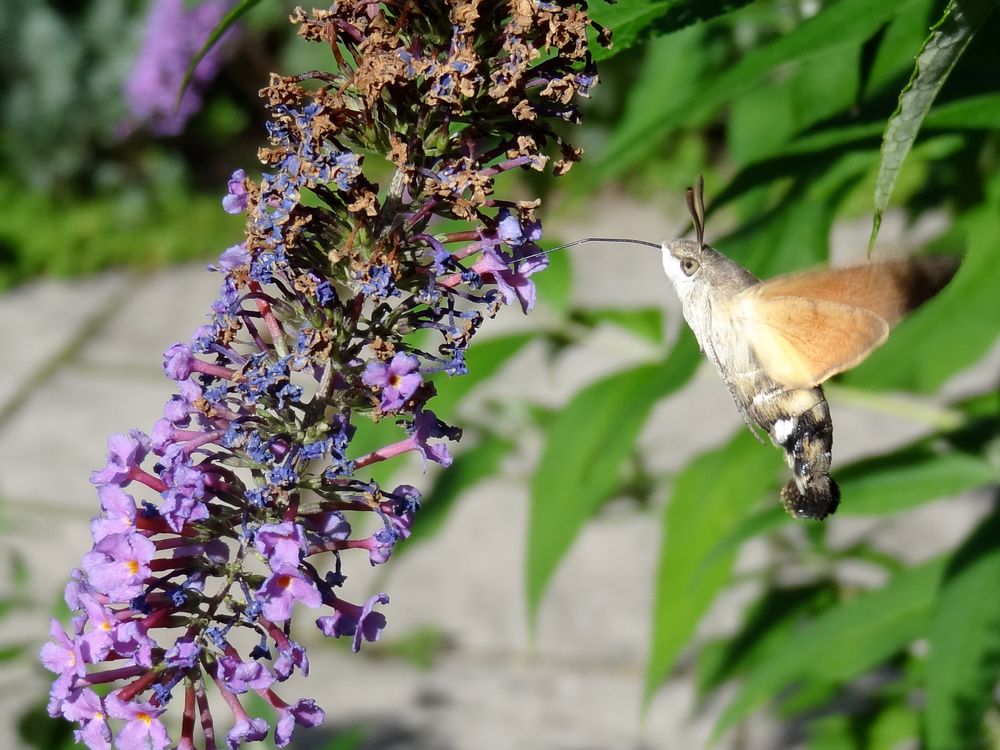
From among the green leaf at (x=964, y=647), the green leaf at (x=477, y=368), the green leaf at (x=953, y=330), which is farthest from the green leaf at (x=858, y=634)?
the green leaf at (x=477, y=368)

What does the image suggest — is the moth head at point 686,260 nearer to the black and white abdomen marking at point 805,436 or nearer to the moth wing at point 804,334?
the moth wing at point 804,334

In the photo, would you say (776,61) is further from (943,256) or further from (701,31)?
(701,31)

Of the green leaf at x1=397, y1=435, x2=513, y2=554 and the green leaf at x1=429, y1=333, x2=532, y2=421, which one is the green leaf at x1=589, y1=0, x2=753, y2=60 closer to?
the green leaf at x1=429, y1=333, x2=532, y2=421

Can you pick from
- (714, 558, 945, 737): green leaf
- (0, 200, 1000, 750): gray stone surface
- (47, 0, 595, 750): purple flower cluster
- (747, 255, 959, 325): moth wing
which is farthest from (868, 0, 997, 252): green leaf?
(0, 200, 1000, 750): gray stone surface

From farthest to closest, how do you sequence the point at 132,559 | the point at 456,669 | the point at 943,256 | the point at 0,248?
the point at 0,248, the point at 456,669, the point at 943,256, the point at 132,559

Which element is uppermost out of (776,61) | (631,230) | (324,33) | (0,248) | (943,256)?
(0,248)

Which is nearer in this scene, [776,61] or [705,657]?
[776,61]

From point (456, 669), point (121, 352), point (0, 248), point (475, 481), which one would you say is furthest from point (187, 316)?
point (475, 481)
